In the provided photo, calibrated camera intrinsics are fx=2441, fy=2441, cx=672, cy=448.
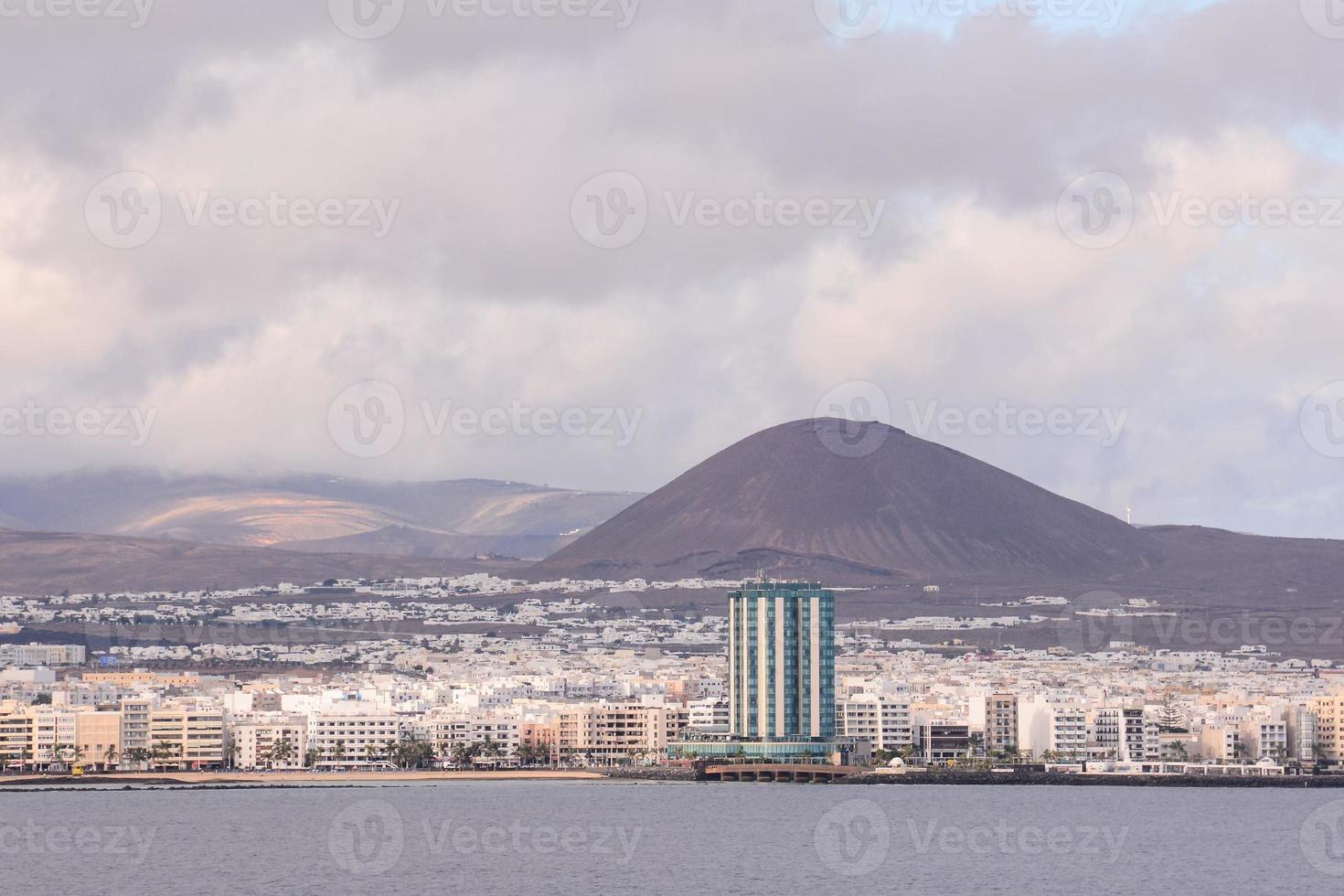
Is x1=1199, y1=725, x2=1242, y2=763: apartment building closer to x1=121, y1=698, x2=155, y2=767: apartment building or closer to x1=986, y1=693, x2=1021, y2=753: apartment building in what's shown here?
x1=986, y1=693, x2=1021, y2=753: apartment building

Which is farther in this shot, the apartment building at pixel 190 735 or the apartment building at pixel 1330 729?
the apartment building at pixel 1330 729

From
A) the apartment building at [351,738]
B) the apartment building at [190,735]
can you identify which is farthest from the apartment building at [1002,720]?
the apartment building at [190,735]

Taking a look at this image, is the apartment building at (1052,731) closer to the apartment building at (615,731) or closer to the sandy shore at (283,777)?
the apartment building at (615,731)

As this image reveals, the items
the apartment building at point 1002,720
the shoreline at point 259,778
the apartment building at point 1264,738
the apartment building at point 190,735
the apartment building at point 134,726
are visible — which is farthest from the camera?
the apartment building at point 1002,720

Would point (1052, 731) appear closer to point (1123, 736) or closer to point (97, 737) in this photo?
point (1123, 736)

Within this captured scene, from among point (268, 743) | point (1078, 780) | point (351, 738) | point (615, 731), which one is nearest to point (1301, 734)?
point (1078, 780)

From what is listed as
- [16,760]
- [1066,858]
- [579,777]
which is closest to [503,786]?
[579,777]

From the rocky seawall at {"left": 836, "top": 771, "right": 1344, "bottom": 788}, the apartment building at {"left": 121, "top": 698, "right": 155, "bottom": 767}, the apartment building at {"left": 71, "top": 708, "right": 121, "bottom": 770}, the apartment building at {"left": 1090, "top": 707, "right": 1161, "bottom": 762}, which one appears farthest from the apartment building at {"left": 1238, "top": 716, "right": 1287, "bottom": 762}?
the apartment building at {"left": 71, "top": 708, "right": 121, "bottom": 770}
